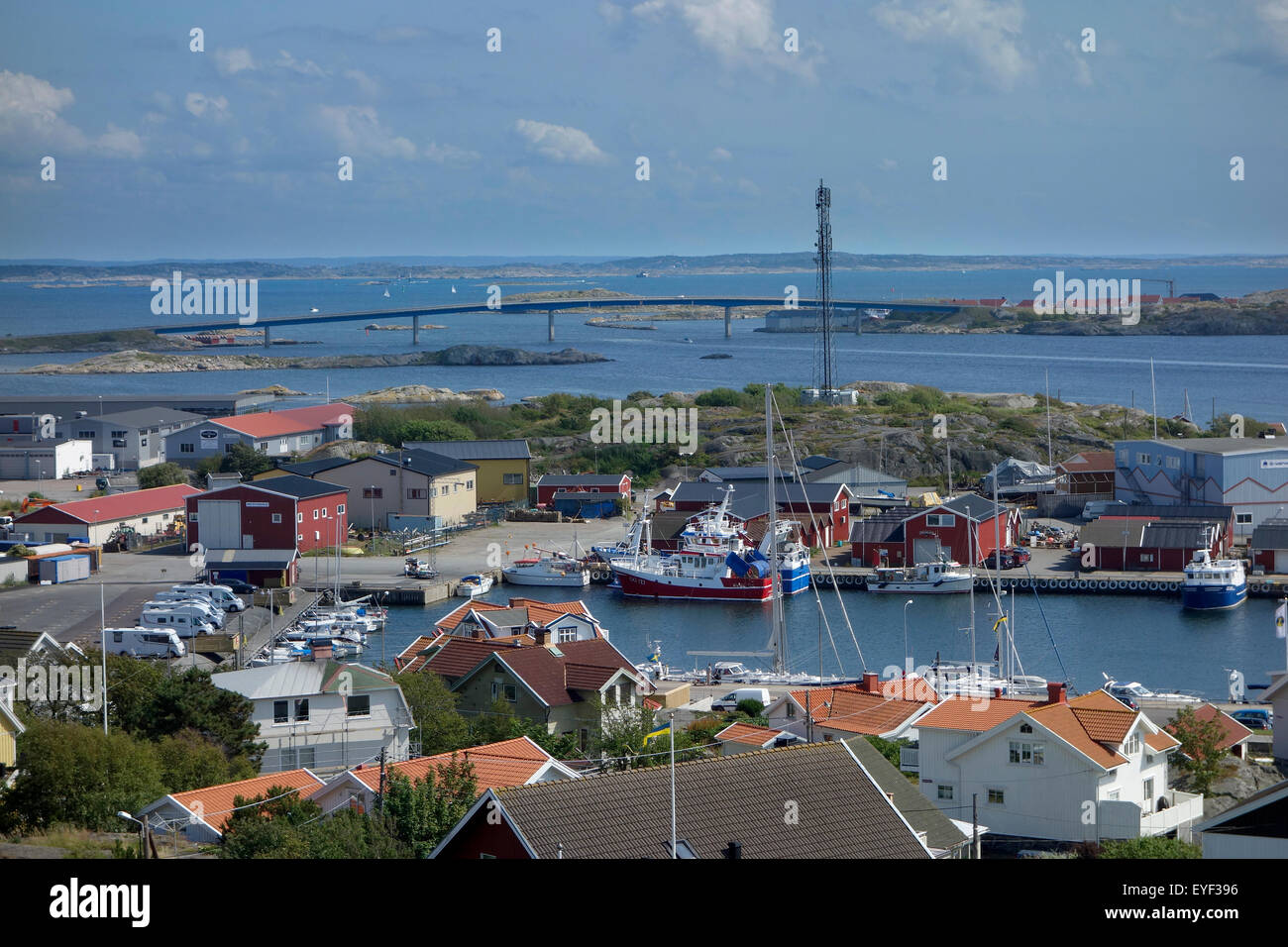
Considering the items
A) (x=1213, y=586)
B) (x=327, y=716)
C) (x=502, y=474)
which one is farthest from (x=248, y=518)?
(x=1213, y=586)

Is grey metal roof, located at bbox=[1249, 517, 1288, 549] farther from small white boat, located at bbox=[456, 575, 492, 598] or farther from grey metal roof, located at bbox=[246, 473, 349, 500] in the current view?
grey metal roof, located at bbox=[246, 473, 349, 500]

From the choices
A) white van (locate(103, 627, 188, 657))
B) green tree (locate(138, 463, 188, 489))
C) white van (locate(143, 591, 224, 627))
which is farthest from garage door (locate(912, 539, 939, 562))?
green tree (locate(138, 463, 188, 489))

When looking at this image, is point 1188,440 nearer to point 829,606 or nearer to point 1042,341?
point 829,606

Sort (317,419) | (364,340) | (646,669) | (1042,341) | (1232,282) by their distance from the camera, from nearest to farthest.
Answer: (646,669) < (317,419) < (1042,341) < (364,340) < (1232,282)

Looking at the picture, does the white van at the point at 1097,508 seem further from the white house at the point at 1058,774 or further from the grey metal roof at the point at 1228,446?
the white house at the point at 1058,774

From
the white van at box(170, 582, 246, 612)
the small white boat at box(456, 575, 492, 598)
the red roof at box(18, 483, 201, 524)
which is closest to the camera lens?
the white van at box(170, 582, 246, 612)
